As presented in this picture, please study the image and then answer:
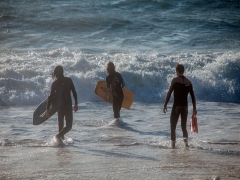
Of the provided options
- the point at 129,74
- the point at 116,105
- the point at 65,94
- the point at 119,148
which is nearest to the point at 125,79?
the point at 129,74

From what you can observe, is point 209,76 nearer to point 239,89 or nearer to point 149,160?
point 239,89

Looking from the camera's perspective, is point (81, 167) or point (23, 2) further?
point (23, 2)

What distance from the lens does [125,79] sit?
17203 millimetres

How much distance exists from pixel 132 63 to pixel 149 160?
1137 cm

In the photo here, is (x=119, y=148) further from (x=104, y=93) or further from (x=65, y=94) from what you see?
(x=104, y=93)

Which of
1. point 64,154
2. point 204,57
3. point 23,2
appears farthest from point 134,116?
point 23,2

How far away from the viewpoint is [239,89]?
55.4ft

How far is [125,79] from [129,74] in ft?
0.97

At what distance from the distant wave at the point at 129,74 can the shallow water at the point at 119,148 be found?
2554 mm

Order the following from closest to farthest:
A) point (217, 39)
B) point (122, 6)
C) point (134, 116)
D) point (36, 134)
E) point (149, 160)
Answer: point (149, 160)
point (36, 134)
point (134, 116)
point (217, 39)
point (122, 6)

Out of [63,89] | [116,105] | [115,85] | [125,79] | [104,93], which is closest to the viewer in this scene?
[63,89]

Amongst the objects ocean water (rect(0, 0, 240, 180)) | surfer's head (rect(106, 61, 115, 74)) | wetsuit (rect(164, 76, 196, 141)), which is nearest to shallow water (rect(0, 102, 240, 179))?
ocean water (rect(0, 0, 240, 180))

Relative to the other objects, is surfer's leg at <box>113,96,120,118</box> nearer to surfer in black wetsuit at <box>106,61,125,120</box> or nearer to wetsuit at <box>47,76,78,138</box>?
A: surfer in black wetsuit at <box>106,61,125,120</box>

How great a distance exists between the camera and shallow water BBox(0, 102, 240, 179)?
21.0 ft
